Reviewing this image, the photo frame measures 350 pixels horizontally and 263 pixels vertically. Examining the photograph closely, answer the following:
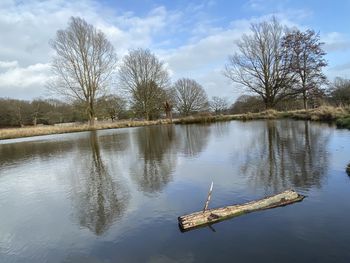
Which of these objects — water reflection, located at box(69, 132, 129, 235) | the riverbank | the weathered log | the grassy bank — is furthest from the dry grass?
the weathered log

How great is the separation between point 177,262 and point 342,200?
3.53m

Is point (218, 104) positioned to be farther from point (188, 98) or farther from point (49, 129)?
point (49, 129)

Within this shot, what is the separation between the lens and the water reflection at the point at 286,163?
7.49m

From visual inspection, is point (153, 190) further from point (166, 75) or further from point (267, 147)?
point (166, 75)

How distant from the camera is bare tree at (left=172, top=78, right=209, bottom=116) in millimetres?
58191

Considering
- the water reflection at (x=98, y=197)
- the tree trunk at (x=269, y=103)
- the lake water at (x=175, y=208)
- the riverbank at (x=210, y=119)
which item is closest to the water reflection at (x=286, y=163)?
the lake water at (x=175, y=208)

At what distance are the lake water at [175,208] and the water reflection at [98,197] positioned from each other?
0.09ft

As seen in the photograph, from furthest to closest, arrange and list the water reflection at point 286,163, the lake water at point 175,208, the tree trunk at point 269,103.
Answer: the tree trunk at point 269,103
the water reflection at point 286,163
the lake water at point 175,208

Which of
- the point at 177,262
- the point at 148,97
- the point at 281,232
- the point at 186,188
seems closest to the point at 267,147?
the point at 186,188

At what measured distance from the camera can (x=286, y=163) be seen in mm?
9508

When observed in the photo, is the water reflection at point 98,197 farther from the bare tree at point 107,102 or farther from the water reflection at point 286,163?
the bare tree at point 107,102

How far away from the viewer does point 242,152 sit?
474 inches

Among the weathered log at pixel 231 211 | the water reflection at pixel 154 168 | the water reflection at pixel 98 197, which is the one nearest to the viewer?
the weathered log at pixel 231 211

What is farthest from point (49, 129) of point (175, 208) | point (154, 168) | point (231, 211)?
point (231, 211)
